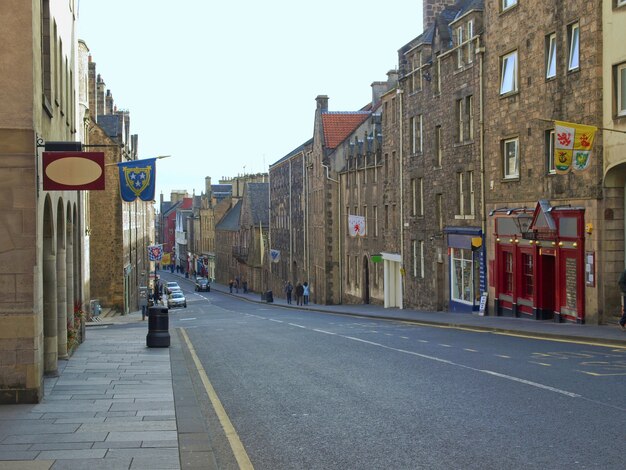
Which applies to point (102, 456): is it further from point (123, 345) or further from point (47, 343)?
point (123, 345)

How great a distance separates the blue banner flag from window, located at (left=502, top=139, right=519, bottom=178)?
1484cm

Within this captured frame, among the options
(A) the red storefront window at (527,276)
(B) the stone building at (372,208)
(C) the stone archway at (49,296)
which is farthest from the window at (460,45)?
(C) the stone archway at (49,296)

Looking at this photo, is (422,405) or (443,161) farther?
(443,161)

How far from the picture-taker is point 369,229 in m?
56.2

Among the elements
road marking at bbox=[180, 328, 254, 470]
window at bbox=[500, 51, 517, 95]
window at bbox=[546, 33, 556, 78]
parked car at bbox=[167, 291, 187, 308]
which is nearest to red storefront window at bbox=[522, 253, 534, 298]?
window at bbox=[500, 51, 517, 95]

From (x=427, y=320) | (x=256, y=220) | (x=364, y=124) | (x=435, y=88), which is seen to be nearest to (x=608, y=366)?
(x=427, y=320)

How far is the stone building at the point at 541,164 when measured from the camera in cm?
2609

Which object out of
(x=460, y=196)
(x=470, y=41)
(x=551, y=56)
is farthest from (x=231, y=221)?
(x=551, y=56)

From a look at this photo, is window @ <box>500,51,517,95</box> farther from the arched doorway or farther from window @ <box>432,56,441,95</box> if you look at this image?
the arched doorway

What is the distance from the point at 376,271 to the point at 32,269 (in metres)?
42.9

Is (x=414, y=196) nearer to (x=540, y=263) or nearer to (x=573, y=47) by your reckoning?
(x=540, y=263)

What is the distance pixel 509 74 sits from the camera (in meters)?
32.5

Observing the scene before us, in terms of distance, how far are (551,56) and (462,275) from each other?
1267 centimetres

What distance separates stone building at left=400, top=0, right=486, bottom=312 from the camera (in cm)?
3672
